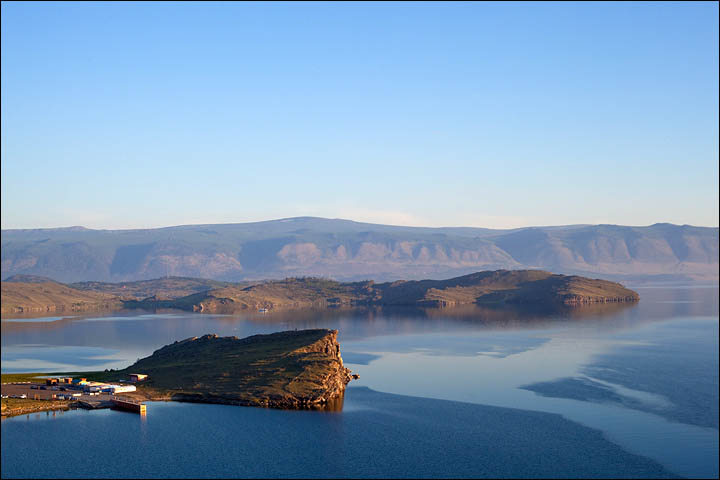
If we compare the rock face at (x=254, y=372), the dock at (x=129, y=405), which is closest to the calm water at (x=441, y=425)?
the dock at (x=129, y=405)

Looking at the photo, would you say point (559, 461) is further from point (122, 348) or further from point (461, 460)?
point (122, 348)

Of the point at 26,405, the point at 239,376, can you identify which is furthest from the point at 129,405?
the point at 239,376

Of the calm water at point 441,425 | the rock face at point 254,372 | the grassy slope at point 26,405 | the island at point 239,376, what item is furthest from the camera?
the rock face at point 254,372

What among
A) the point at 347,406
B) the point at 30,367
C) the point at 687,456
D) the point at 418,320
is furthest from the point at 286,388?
the point at 418,320

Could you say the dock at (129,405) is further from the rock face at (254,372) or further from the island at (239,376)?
the rock face at (254,372)

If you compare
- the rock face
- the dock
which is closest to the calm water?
the dock

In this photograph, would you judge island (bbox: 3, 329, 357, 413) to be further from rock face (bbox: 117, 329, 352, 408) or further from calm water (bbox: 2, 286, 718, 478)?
calm water (bbox: 2, 286, 718, 478)
